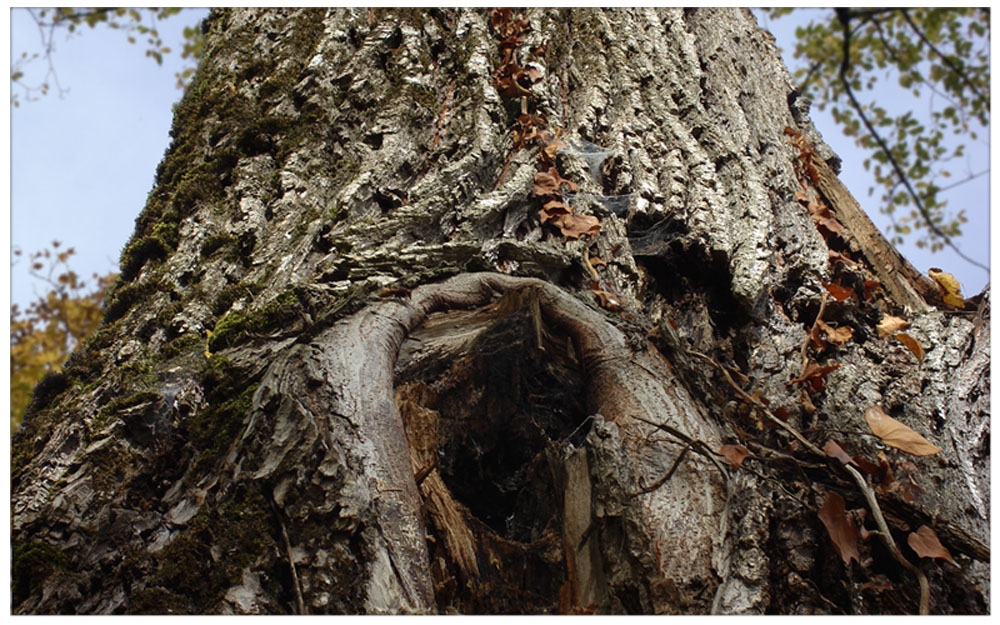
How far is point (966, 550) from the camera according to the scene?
1428mm

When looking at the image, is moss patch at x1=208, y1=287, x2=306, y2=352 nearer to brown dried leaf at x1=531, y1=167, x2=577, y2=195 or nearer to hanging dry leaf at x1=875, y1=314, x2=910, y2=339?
brown dried leaf at x1=531, y1=167, x2=577, y2=195

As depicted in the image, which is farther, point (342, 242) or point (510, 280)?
point (342, 242)

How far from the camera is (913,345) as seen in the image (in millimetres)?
2055

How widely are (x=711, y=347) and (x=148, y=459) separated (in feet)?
5.26

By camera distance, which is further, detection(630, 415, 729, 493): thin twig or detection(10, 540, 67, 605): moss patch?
detection(630, 415, 729, 493): thin twig

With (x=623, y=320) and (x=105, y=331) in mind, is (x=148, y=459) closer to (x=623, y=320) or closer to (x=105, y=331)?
(x=105, y=331)

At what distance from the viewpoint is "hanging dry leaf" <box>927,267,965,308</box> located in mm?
2344

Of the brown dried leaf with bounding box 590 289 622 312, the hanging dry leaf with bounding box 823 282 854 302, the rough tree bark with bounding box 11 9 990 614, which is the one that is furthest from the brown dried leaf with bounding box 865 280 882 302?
the brown dried leaf with bounding box 590 289 622 312

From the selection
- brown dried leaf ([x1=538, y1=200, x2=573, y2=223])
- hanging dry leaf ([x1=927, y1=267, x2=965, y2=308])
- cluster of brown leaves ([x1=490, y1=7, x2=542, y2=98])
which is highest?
cluster of brown leaves ([x1=490, y1=7, x2=542, y2=98])

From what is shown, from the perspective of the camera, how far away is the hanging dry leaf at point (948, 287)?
234 centimetres

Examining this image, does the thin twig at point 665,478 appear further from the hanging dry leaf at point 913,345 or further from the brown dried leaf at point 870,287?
the brown dried leaf at point 870,287

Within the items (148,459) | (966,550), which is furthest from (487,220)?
Answer: (966,550)

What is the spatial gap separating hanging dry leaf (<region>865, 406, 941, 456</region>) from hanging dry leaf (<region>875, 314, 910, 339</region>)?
0.52m

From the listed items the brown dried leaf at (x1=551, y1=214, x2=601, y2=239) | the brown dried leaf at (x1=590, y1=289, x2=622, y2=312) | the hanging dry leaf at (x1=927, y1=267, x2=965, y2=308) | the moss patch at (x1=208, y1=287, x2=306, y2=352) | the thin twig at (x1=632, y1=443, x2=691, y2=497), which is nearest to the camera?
the thin twig at (x1=632, y1=443, x2=691, y2=497)
